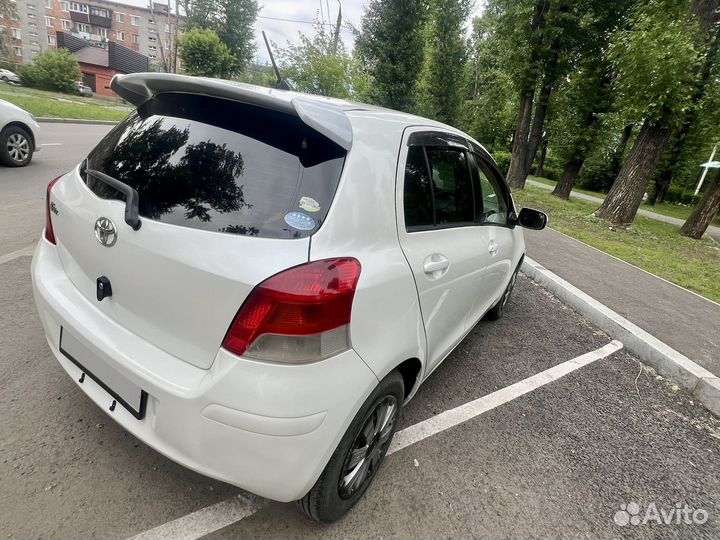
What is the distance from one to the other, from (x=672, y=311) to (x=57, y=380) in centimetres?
610

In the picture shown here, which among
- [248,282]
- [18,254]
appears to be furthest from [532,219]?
[18,254]

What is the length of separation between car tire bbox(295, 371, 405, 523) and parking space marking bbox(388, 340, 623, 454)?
34cm

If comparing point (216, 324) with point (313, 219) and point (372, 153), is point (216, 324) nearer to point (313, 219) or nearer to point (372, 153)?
point (313, 219)

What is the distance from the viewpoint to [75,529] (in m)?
1.61

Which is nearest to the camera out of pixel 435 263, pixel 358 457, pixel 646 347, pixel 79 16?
pixel 358 457

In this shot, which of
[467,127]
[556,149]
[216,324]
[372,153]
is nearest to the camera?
[216,324]

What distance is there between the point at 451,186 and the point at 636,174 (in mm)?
9746

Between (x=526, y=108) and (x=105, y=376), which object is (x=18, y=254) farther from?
(x=526, y=108)

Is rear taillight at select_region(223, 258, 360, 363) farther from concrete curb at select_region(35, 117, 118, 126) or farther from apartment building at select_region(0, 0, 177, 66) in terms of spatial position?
apartment building at select_region(0, 0, 177, 66)

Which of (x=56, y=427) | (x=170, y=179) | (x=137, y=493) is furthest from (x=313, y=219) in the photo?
(x=56, y=427)

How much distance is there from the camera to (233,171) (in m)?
1.61

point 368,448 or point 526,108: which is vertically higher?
point 526,108

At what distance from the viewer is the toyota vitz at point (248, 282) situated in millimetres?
1395

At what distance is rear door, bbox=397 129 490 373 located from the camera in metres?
1.96
